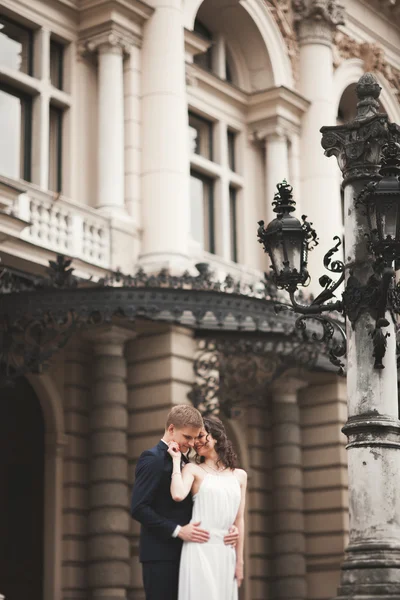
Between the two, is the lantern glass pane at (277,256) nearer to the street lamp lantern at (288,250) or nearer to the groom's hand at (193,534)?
the street lamp lantern at (288,250)

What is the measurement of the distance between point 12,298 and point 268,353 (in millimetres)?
3815

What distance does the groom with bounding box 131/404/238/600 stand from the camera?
651 centimetres

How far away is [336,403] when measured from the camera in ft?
69.7

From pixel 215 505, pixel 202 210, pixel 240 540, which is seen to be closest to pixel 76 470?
pixel 202 210

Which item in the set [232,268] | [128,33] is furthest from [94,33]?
[232,268]

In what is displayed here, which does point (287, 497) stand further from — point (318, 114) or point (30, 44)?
point (30, 44)

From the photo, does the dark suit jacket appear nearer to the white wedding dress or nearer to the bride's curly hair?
the white wedding dress

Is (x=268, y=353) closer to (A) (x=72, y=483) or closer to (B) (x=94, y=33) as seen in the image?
(A) (x=72, y=483)

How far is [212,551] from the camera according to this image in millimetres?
6508

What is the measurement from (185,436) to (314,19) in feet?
58.0

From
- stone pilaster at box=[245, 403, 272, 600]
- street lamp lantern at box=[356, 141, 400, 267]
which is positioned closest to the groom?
street lamp lantern at box=[356, 141, 400, 267]

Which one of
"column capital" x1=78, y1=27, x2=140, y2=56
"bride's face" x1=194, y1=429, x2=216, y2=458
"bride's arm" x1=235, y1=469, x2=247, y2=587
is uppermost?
"column capital" x1=78, y1=27, x2=140, y2=56

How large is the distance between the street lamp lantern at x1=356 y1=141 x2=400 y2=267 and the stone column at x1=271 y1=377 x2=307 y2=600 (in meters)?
12.5

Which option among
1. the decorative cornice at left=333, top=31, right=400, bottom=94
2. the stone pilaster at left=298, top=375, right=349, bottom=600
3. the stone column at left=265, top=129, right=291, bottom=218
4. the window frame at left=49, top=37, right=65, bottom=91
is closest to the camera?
the window frame at left=49, top=37, right=65, bottom=91
